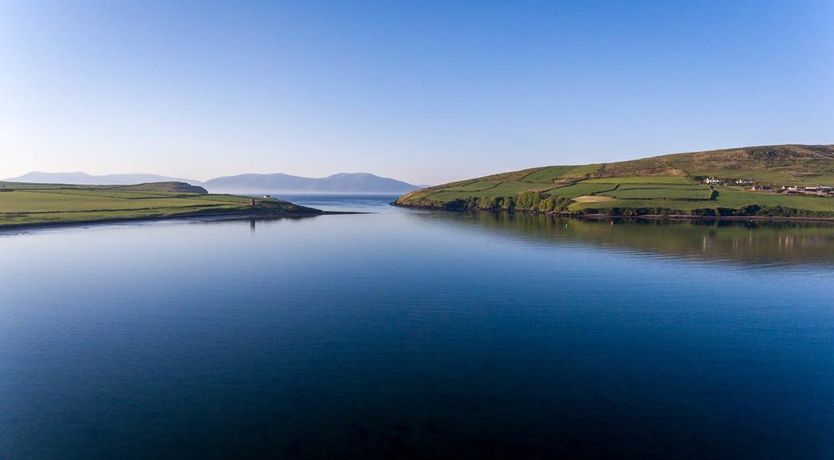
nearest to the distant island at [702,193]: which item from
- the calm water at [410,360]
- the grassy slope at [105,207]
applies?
the grassy slope at [105,207]

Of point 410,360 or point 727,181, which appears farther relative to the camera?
point 727,181

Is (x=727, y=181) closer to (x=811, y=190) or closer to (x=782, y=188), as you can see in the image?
(x=782, y=188)

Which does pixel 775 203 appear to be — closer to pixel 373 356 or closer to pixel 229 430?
pixel 373 356

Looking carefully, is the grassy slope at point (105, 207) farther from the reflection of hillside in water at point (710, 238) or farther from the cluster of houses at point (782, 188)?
the cluster of houses at point (782, 188)

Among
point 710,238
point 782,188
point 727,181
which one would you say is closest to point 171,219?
point 710,238

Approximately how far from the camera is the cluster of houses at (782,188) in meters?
150

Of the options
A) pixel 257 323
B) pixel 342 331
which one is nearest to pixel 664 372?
pixel 342 331

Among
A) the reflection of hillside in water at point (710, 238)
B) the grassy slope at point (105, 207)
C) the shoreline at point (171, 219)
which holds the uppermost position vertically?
the grassy slope at point (105, 207)

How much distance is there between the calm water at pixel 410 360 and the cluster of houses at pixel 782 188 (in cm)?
12086

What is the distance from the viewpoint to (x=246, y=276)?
1966 inches

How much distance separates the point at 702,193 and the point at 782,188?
30.4 meters

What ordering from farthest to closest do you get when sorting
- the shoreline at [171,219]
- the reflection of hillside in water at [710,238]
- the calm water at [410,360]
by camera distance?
the shoreline at [171,219] → the reflection of hillside in water at [710,238] → the calm water at [410,360]

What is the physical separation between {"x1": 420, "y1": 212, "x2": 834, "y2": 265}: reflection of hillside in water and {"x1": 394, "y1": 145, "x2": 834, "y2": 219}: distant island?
57.6ft

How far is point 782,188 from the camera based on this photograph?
157000 millimetres
